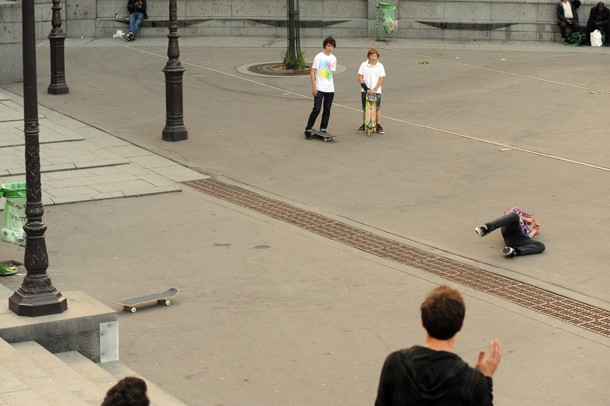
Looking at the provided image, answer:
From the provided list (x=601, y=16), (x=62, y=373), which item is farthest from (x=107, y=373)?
(x=601, y=16)

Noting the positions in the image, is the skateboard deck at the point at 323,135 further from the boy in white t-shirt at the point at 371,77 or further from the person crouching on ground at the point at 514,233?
the person crouching on ground at the point at 514,233

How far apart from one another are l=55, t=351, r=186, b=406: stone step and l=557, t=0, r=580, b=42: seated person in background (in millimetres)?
22848

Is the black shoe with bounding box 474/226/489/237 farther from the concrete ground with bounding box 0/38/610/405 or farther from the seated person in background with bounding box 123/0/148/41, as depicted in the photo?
the seated person in background with bounding box 123/0/148/41

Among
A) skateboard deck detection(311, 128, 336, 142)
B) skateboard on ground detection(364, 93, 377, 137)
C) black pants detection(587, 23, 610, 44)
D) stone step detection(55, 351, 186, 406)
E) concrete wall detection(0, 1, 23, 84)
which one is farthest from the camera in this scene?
black pants detection(587, 23, 610, 44)

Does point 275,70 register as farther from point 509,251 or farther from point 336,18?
point 509,251

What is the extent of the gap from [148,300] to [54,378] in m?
1.95

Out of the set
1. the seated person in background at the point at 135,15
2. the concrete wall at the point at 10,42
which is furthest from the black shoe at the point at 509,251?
the seated person in background at the point at 135,15

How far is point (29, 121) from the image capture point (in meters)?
7.02

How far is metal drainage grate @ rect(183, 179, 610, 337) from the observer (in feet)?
26.4

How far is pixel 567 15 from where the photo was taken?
2617 centimetres

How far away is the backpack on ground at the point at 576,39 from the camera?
26.0 meters

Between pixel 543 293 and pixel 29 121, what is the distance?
5.33 meters

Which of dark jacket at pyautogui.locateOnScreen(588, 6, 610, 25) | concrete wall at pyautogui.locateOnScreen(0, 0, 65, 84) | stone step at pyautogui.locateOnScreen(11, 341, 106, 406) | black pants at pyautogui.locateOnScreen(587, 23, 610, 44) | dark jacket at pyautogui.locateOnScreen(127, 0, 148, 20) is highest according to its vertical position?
dark jacket at pyautogui.locateOnScreen(127, 0, 148, 20)

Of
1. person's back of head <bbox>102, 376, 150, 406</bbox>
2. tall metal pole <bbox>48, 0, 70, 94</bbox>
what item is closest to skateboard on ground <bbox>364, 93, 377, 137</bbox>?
tall metal pole <bbox>48, 0, 70, 94</bbox>
